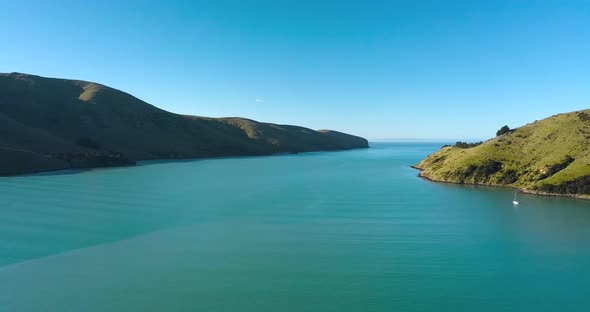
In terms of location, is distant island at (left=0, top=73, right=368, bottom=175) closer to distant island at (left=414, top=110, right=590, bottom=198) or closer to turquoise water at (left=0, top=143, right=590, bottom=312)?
turquoise water at (left=0, top=143, right=590, bottom=312)

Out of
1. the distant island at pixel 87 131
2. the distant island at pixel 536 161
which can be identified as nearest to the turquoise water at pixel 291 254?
the distant island at pixel 536 161

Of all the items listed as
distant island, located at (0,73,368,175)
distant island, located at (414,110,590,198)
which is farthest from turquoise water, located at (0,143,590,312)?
distant island, located at (0,73,368,175)

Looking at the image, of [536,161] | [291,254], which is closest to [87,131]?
[291,254]

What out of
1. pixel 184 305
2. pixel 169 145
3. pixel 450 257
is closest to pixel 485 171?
pixel 450 257

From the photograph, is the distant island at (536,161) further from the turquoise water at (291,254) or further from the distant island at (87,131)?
the distant island at (87,131)

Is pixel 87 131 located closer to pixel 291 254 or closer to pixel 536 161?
pixel 291 254

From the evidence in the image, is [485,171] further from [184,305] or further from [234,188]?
[184,305]
